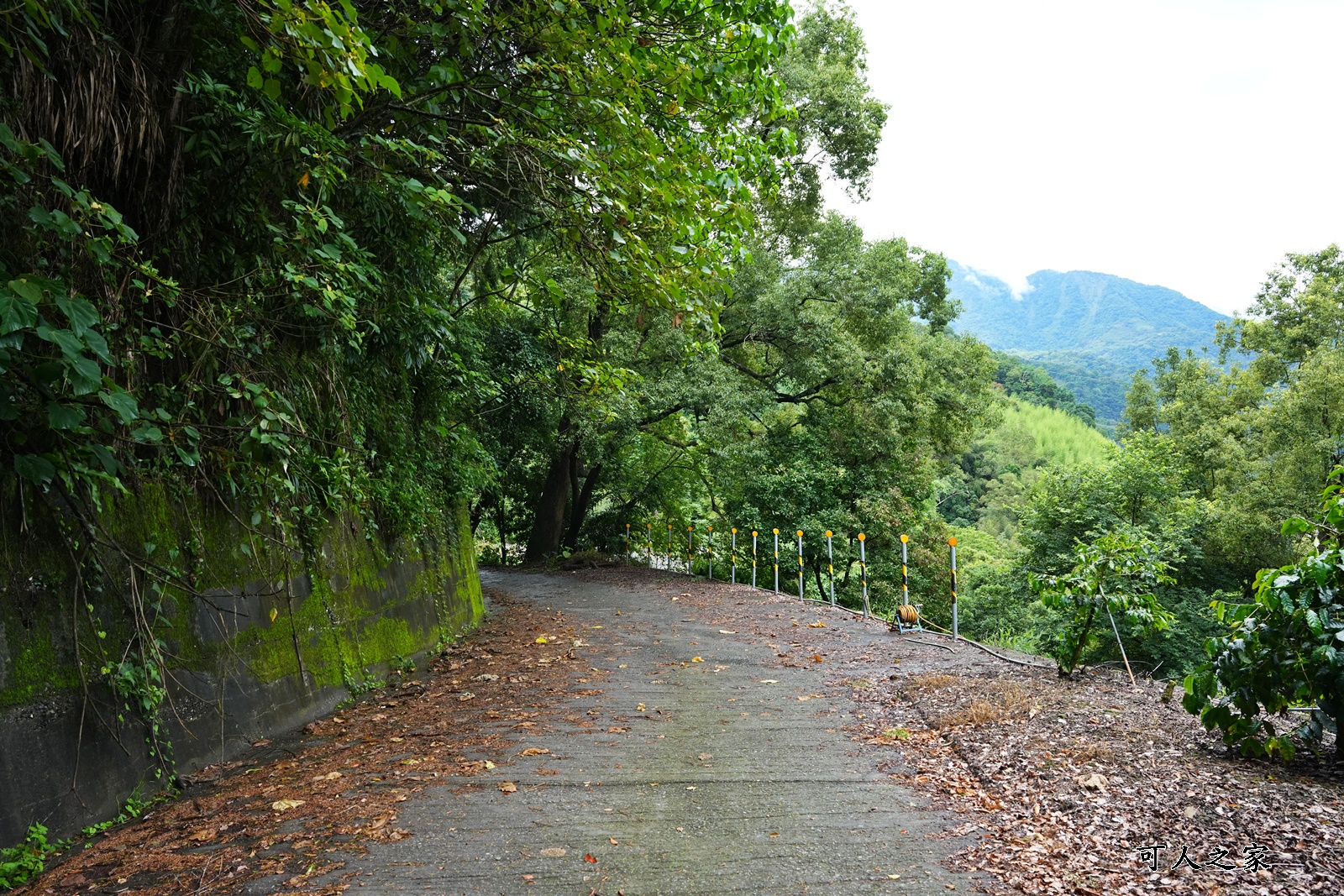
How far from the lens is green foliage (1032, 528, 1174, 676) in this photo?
6.32m

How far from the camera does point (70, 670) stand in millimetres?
4016

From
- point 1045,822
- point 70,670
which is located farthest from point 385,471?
point 1045,822

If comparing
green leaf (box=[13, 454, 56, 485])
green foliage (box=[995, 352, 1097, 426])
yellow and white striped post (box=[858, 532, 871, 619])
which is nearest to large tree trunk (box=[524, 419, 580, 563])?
yellow and white striped post (box=[858, 532, 871, 619])

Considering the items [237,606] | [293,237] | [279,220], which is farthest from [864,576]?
[293,237]

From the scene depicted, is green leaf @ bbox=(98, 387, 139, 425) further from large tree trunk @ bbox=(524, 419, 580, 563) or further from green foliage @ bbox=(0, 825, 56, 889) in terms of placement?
large tree trunk @ bbox=(524, 419, 580, 563)

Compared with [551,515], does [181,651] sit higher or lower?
lower

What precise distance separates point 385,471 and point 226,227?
3.26 m

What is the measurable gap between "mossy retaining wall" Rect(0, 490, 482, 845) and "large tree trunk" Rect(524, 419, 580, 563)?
15.1 m

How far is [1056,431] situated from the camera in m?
74.7

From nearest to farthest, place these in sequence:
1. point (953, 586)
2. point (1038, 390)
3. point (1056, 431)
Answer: point (953, 586) < point (1056, 431) < point (1038, 390)

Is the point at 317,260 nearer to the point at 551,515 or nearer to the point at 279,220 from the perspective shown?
the point at 279,220

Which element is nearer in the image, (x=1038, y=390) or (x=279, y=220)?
(x=279, y=220)

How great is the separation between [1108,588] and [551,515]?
1851cm

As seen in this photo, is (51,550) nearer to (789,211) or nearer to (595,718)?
(595,718)
